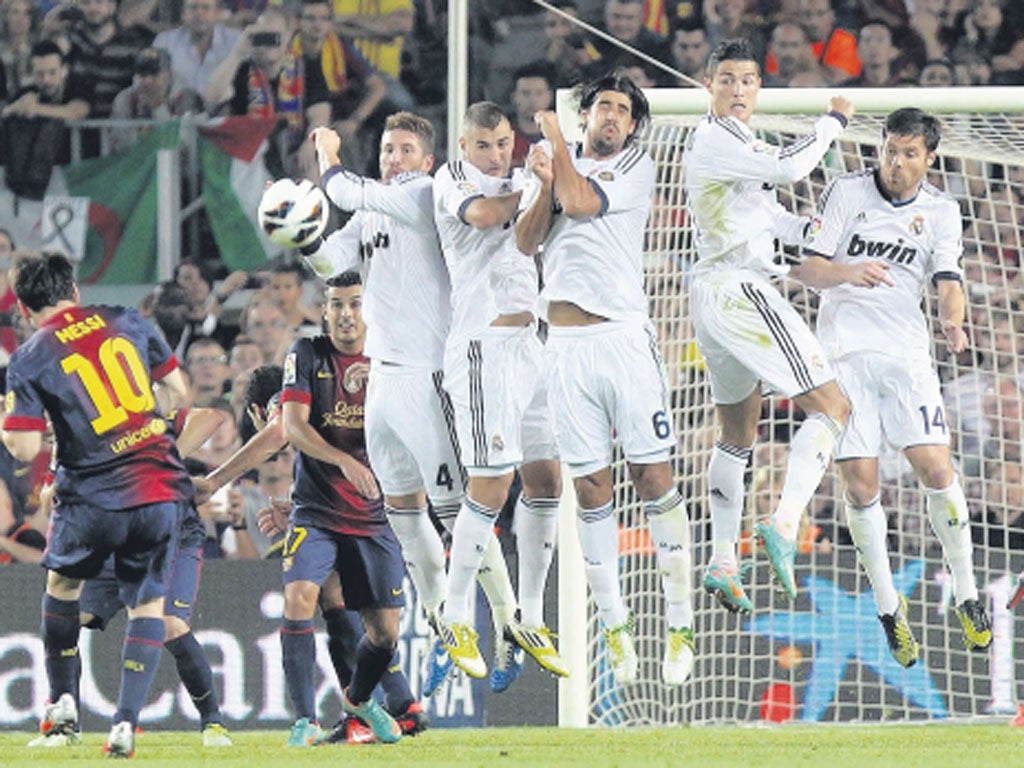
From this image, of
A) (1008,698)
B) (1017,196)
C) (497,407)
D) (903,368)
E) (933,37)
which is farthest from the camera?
(933,37)

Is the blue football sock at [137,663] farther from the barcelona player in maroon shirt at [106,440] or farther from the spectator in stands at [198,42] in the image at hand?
the spectator in stands at [198,42]

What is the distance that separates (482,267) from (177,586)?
2395 millimetres

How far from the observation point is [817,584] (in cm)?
1225

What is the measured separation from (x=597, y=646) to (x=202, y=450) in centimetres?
285

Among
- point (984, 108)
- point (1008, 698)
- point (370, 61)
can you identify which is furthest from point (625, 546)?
point (370, 61)

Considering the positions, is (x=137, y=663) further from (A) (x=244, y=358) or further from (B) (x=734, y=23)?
(B) (x=734, y=23)

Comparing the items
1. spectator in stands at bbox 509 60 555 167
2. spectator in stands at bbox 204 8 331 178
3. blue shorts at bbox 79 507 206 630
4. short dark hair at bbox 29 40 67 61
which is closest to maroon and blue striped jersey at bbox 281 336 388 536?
blue shorts at bbox 79 507 206 630

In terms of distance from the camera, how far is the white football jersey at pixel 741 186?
9.60 m

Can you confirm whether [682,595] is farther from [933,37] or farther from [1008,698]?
[933,37]

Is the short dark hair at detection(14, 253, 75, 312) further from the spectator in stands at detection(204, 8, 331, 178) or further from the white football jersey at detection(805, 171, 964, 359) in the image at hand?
the spectator in stands at detection(204, 8, 331, 178)

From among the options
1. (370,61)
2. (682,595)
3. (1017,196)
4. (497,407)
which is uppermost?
(370,61)

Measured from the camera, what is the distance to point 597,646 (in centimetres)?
1213

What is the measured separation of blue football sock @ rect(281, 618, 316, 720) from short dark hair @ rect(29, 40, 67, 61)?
6582 millimetres

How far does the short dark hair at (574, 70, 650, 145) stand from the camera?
9.51 metres
